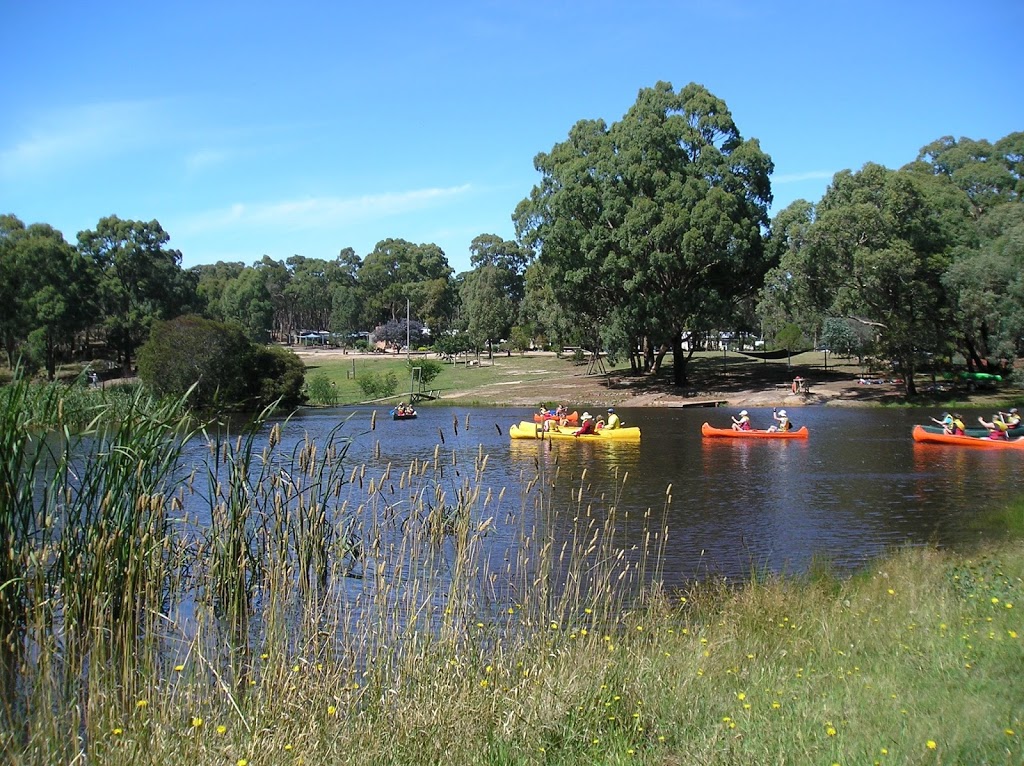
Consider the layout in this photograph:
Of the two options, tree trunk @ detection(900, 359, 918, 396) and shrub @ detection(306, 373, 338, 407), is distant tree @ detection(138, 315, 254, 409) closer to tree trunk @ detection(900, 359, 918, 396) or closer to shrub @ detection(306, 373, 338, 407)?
shrub @ detection(306, 373, 338, 407)

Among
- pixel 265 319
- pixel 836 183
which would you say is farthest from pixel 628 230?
pixel 265 319

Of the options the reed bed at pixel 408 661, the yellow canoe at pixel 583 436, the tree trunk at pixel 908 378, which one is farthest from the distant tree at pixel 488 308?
the reed bed at pixel 408 661

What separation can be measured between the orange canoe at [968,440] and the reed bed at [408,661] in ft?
71.1

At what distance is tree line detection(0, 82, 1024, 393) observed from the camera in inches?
1628

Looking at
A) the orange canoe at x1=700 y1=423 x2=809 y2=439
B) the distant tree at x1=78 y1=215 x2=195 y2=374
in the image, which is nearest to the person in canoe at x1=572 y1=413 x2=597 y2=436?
the orange canoe at x1=700 y1=423 x2=809 y2=439

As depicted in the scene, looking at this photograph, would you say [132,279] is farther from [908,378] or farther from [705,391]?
[908,378]

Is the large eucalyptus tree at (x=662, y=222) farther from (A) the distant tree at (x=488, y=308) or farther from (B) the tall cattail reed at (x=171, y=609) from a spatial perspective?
(B) the tall cattail reed at (x=171, y=609)

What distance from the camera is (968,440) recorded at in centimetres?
2938

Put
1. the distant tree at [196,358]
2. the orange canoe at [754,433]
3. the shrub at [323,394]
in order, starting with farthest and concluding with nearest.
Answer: the shrub at [323,394]
the distant tree at [196,358]
the orange canoe at [754,433]

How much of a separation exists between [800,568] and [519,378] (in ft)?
163

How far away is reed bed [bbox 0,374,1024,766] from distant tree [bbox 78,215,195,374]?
2459 inches

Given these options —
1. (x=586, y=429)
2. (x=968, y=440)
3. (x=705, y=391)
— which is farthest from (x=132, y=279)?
(x=968, y=440)

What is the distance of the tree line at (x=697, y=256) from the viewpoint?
136ft

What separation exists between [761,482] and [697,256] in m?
24.4
